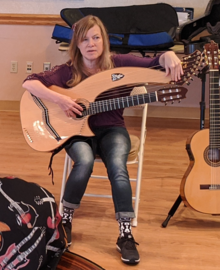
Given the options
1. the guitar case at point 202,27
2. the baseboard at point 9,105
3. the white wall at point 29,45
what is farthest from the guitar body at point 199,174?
the baseboard at point 9,105

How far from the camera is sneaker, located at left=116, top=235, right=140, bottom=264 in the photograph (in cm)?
154

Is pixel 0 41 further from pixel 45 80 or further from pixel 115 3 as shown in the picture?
pixel 45 80

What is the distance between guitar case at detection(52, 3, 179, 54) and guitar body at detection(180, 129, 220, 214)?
1.23 metres

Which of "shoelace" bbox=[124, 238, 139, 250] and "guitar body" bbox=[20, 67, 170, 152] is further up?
"guitar body" bbox=[20, 67, 170, 152]

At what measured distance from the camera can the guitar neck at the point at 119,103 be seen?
1.60 m

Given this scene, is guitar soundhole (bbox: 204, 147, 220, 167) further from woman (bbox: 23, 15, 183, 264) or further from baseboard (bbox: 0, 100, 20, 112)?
baseboard (bbox: 0, 100, 20, 112)

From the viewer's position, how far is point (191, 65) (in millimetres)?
1571

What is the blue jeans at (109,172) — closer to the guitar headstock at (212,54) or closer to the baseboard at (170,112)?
the guitar headstock at (212,54)

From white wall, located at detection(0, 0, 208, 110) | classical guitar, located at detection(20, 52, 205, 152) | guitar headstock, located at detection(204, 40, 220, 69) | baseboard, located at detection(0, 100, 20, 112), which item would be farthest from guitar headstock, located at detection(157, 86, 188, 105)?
baseboard, located at detection(0, 100, 20, 112)

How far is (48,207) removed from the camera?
1357 millimetres

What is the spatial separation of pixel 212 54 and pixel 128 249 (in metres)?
0.91

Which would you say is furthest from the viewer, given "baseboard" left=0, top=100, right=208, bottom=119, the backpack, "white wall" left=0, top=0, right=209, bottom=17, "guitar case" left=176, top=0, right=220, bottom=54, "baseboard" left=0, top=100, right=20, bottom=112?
"baseboard" left=0, top=100, right=20, bottom=112

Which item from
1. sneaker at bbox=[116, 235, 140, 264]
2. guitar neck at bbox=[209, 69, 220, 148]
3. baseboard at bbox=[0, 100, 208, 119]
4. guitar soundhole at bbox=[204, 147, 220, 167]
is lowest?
baseboard at bbox=[0, 100, 208, 119]

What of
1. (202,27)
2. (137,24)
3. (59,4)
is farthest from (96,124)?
(59,4)
